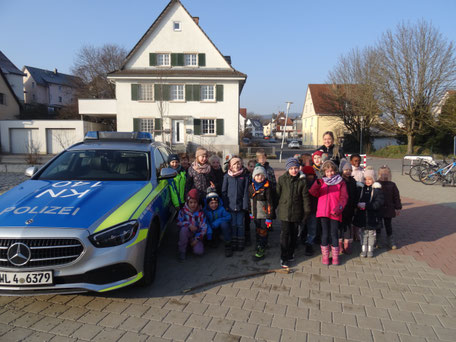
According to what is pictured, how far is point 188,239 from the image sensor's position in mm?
4879

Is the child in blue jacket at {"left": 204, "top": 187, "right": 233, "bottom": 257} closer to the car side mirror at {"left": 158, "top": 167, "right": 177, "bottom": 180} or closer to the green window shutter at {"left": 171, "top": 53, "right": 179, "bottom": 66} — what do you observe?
the car side mirror at {"left": 158, "top": 167, "right": 177, "bottom": 180}

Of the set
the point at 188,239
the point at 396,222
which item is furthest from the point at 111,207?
the point at 396,222

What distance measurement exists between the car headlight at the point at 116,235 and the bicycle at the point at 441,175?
1301 centimetres

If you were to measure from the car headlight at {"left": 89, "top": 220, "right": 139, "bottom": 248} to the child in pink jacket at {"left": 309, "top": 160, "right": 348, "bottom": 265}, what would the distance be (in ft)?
8.52

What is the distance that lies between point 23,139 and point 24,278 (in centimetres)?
3107

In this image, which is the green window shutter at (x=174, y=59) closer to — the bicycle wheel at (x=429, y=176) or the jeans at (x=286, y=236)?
Answer: the bicycle wheel at (x=429, y=176)

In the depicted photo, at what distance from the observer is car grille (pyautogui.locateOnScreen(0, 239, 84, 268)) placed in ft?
9.96

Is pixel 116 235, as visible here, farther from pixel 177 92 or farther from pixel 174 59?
pixel 174 59

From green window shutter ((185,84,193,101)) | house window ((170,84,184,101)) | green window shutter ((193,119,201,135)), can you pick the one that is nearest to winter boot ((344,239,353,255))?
green window shutter ((193,119,201,135))

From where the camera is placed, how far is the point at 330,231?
4.75 m

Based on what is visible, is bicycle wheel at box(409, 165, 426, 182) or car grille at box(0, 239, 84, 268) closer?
car grille at box(0, 239, 84, 268)

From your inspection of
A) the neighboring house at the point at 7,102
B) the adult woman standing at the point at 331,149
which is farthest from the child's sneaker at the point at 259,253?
the neighboring house at the point at 7,102

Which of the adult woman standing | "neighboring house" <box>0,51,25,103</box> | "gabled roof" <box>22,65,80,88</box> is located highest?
"gabled roof" <box>22,65,80,88</box>

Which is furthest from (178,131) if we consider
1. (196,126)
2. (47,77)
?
(47,77)
